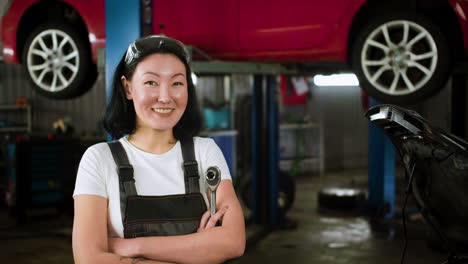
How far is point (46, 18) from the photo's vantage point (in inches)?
141

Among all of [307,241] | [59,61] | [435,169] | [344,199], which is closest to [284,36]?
[435,169]

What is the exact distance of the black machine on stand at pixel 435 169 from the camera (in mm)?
1951

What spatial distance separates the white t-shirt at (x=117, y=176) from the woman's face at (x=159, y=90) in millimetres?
90

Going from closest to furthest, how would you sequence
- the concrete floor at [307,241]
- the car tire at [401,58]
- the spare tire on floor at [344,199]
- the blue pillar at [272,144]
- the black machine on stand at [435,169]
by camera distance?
the black machine on stand at [435,169] < the car tire at [401,58] < the concrete floor at [307,241] < the blue pillar at [272,144] < the spare tire on floor at [344,199]

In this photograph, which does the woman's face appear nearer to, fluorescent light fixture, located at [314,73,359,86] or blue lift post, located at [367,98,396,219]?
fluorescent light fixture, located at [314,73,359,86]

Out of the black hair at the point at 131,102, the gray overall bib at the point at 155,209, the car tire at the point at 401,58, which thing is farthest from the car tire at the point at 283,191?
the gray overall bib at the point at 155,209

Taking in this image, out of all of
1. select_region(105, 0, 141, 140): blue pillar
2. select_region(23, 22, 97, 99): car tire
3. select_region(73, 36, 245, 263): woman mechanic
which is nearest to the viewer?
select_region(73, 36, 245, 263): woman mechanic

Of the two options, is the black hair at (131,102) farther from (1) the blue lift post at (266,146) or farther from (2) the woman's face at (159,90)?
(1) the blue lift post at (266,146)

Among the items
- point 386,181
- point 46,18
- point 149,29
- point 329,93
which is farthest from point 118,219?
point 329,93

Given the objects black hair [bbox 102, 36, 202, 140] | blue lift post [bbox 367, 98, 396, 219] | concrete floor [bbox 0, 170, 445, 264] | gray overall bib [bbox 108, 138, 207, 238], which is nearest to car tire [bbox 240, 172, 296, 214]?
concrete floor [bbox 0, 170, 445, 264]

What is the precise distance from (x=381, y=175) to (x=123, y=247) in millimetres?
5104

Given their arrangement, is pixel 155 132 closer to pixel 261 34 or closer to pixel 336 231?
pixel 261 34

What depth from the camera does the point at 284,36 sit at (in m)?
3.04

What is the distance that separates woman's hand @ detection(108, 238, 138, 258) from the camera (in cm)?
124
